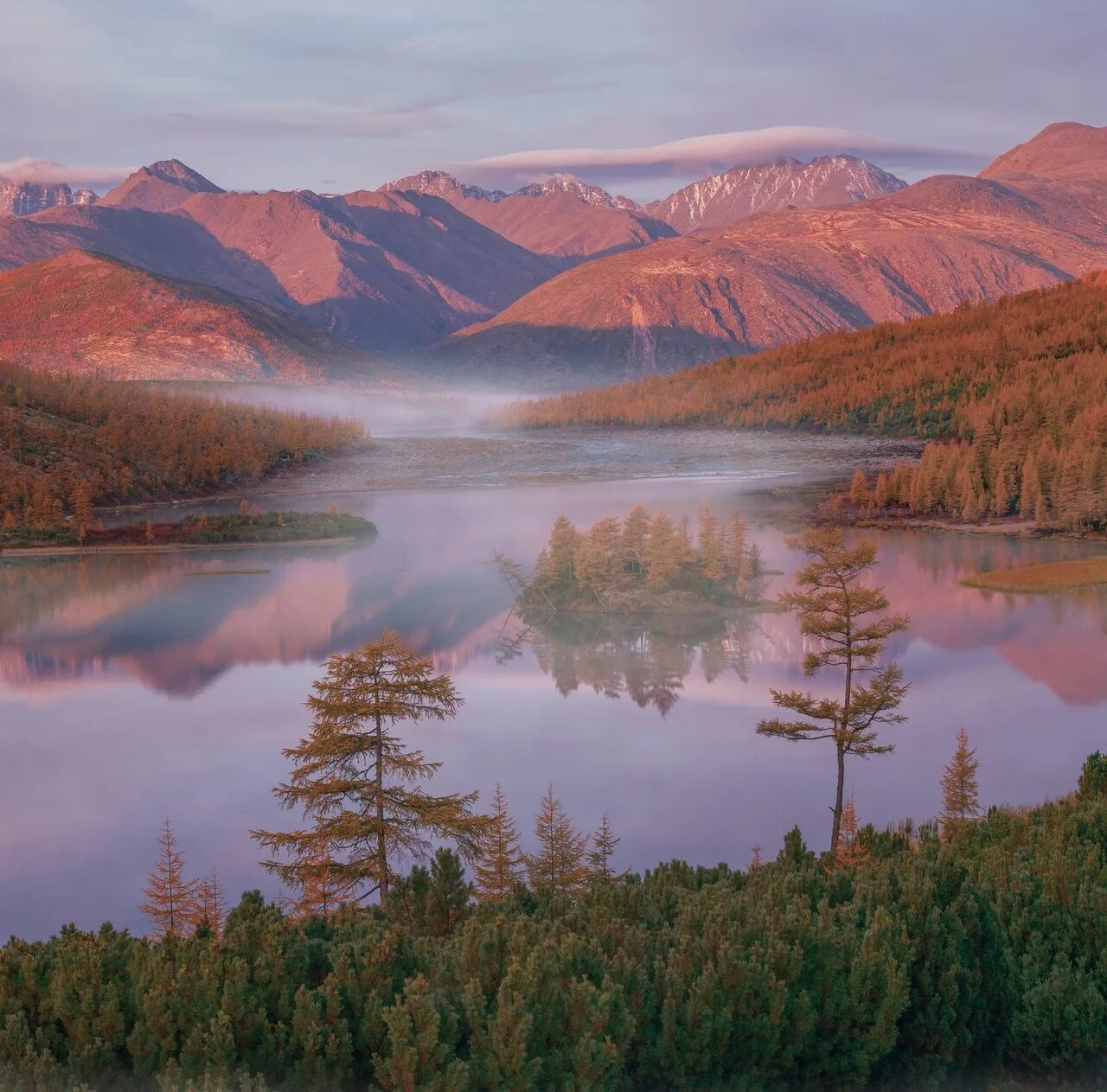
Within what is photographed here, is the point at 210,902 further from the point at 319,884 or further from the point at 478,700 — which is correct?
the point at 478,700

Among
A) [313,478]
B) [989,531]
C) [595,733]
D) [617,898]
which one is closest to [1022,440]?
[989,531]

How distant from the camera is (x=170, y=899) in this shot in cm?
1994

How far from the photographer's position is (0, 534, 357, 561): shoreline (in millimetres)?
66250

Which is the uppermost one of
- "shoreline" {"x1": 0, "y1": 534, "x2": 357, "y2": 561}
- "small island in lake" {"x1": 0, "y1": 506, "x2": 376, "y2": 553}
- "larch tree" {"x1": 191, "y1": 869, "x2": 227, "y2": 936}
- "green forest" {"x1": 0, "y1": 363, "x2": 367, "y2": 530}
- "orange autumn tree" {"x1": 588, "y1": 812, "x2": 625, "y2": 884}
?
"green forest" {"x1": 0, "y1": 363, "x2": 367, "y2": 530}

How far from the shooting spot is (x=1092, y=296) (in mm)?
153875

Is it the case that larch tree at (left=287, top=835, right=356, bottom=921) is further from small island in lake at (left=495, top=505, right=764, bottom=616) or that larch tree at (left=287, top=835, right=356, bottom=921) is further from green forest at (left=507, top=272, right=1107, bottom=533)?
green forest at (left=507, top=272, right=1107, bottom=533)

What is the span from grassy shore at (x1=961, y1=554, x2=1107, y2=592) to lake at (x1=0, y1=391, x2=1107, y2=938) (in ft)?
5.40

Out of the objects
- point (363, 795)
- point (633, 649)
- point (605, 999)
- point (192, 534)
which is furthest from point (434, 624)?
point (605, 999)

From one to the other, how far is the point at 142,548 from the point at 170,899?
164 feet

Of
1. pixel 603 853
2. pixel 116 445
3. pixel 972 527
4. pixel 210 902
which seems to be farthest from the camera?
pixel 116 445

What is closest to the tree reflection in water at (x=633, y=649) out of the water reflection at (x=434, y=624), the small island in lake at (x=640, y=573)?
the water reflection at (x=434, y=624)

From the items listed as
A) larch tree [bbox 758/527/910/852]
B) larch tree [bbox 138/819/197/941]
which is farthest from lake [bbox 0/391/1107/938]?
larch tree [bbox 758/527/910/852]

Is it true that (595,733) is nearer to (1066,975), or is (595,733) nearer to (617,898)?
(617,898)

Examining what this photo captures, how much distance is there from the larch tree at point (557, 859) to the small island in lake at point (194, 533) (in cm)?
4879
